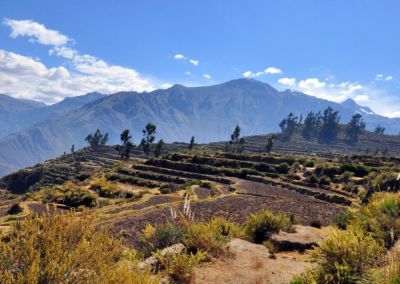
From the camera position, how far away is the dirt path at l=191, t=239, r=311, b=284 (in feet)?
36.8

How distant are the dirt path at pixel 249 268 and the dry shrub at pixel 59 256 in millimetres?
3661

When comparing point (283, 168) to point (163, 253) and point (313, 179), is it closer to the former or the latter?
point (313, 179)

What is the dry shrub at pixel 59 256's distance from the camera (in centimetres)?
671

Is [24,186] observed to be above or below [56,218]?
below

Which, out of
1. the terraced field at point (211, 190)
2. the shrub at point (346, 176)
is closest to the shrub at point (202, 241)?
the terraced field at point (211, 190)

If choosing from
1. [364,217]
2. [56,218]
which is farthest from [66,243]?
[364,217]

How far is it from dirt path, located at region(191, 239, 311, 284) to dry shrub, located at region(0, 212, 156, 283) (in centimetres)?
366

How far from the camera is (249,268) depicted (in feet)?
40.5

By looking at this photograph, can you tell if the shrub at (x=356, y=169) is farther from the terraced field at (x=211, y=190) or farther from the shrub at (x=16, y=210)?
the shrub at (x=16, y=210)

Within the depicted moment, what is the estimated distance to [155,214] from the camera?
1222 inches

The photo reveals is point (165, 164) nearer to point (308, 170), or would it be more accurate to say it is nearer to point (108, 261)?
point (308, 170)

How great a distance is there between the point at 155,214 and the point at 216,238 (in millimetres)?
18060

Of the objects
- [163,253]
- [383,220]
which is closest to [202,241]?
[163,253]

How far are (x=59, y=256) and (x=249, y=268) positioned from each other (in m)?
6.89
